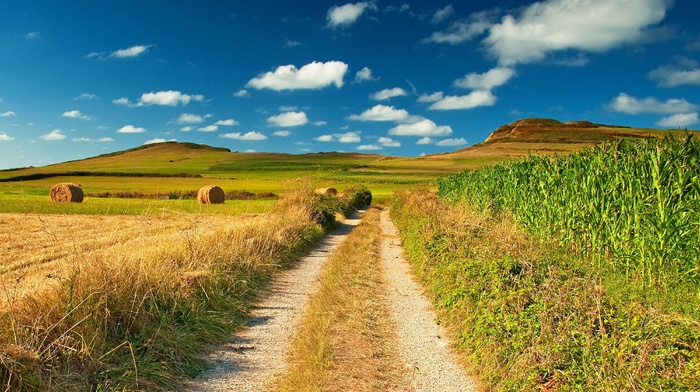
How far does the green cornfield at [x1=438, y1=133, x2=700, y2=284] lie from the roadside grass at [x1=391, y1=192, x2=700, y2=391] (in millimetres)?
670

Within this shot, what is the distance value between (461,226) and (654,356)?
7777 millimetres

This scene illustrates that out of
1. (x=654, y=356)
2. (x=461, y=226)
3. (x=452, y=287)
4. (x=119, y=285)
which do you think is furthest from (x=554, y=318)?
(x=461, y=226)

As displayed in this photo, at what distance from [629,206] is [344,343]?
5774mm

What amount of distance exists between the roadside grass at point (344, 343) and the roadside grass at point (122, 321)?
1.26 metres

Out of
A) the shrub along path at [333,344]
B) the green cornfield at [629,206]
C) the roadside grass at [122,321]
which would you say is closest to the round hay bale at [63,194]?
the roadside grass at [122,321]

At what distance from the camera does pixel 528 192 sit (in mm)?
14289

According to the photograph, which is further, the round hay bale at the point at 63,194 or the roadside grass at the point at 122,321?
the round hay bale at the point at 63,194

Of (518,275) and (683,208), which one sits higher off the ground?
(683,208)

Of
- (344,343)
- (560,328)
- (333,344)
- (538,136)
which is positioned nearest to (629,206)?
(560,328)

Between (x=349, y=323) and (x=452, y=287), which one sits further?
(x=452, y=287)

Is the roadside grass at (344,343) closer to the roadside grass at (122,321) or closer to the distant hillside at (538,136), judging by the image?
the roadside grass at (122,321)

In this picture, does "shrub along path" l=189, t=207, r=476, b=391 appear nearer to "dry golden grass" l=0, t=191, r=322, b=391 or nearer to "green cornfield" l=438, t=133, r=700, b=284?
"dry golden grass" l=0, t=191, r=322, b=391

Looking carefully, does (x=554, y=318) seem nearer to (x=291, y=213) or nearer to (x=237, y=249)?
Result: (x=237, y=249)

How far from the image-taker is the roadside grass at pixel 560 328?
435 centimetres
